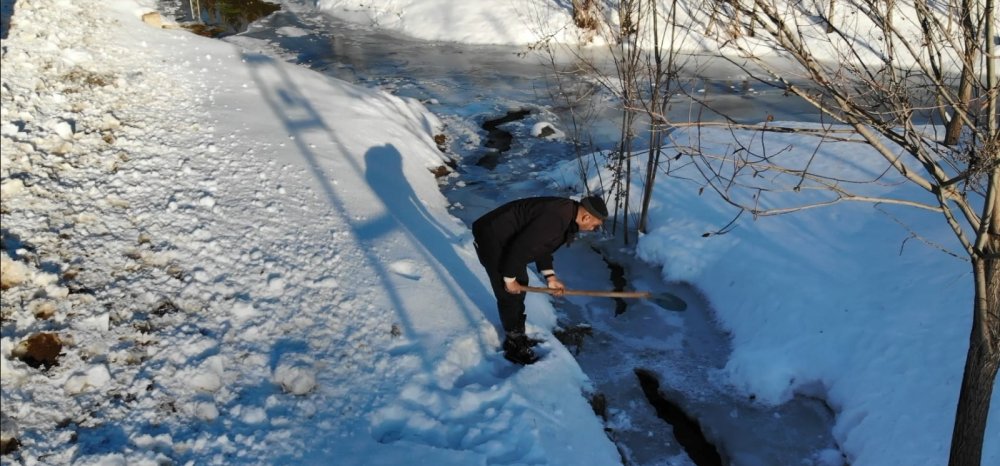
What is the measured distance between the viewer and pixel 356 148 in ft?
26.7

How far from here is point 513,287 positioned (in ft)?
16.1

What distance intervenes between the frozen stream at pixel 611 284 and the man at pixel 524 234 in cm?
110

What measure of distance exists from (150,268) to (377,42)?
14377 mm

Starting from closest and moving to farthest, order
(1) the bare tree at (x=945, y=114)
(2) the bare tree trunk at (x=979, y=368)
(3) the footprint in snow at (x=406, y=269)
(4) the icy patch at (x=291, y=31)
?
(1) the bare tree at (x=945, y=114), (2) the bare tree trunk at (x=979, y=368), (3) the footprint in snow at (x=406, y=269), (4) the icy patch at (x=291, y=31)

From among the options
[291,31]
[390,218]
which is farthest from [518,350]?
[291,31]

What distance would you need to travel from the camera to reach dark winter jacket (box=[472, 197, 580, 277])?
4.74 meters

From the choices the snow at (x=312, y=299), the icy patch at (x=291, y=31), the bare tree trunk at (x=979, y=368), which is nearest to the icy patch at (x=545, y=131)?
the snow at (x=312, y=299)

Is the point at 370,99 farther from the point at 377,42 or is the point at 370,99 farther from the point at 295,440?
the point at 377,42

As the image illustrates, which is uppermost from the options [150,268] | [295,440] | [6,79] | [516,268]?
[6,79]

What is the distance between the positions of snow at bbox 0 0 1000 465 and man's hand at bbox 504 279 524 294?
1.78 feet

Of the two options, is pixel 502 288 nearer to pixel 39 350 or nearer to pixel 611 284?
pixel 611 284

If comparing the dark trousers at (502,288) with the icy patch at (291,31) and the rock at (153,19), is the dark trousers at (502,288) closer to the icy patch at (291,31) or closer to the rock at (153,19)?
the rock at (153,19)

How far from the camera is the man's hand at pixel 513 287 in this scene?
4.90m

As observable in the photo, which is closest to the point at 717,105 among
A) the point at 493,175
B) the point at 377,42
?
the point at 493,175
